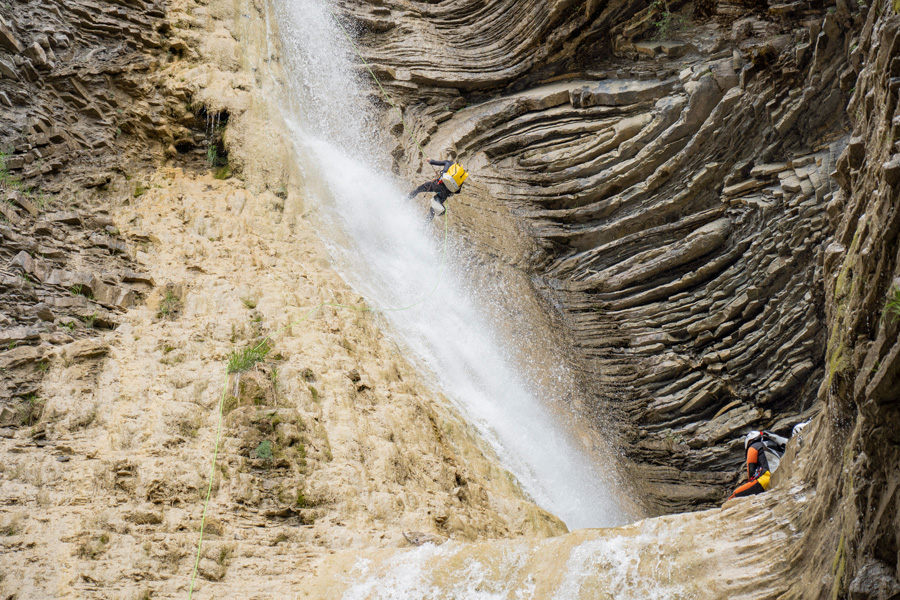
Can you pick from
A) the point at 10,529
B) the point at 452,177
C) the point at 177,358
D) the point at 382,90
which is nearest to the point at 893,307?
the point at 10,529

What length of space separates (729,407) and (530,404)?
122 inches

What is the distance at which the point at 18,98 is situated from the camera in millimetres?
7660

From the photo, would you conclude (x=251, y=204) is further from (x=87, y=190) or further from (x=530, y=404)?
(x=530, y=404)

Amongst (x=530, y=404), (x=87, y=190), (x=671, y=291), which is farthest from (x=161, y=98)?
(x=671, y=291)

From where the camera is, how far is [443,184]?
10.5 m

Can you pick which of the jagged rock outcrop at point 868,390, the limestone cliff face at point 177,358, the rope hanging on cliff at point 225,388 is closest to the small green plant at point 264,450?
the limestone cliff face at point 177,358

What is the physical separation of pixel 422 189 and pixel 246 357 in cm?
552

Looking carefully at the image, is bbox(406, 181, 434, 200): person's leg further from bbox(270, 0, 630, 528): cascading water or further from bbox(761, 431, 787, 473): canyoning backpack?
bbox(761, 431, 787, 473): canyoning backpack

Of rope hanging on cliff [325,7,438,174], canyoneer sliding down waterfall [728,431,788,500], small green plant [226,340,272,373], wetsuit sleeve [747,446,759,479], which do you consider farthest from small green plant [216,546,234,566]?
rope hanging on cliff [325,7,438,174]

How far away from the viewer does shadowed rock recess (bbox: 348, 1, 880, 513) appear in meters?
9.12

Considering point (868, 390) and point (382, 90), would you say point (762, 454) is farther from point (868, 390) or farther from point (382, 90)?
point (382, 90)

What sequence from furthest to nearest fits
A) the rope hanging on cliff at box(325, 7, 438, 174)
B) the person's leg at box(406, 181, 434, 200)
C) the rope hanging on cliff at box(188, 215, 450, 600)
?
the rope hanging on cliff at box(325, 7, 438, 174) < the person's leg at box(406, 181, 434, 200) < the rope hanging on cliff at box(188, 215, 450, 600)

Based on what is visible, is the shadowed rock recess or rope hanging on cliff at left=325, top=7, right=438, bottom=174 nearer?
the shadowed rock recess

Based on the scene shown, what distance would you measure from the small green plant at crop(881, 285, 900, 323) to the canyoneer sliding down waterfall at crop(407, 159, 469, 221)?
314 inches
